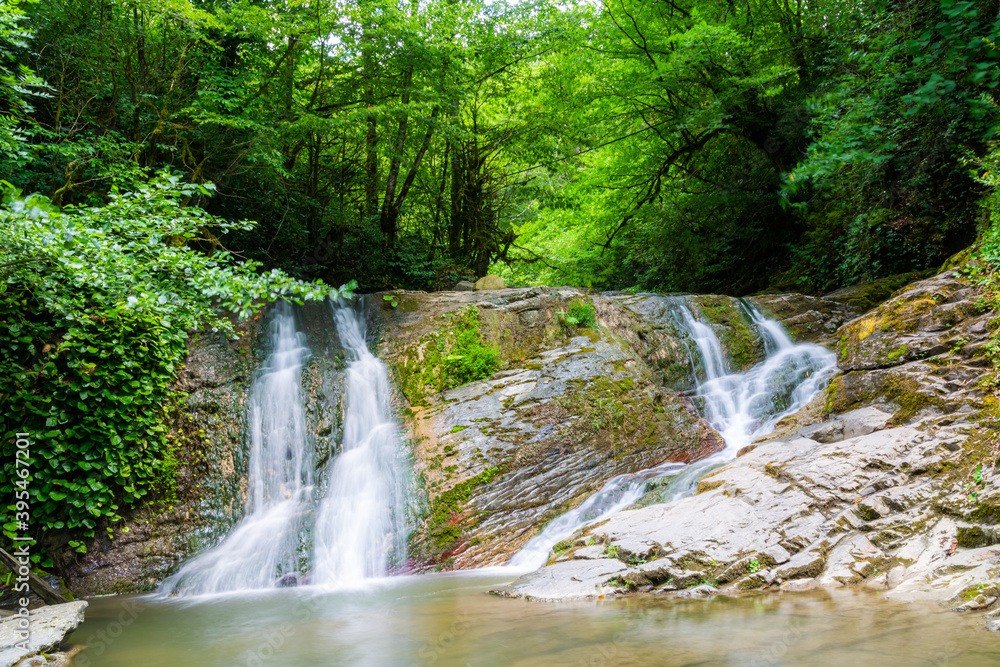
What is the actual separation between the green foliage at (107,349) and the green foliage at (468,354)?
10.4 feet

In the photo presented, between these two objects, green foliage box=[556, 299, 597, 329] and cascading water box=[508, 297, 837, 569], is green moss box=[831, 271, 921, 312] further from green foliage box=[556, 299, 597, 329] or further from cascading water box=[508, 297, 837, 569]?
green foliage box=[556, 299, 597, 329]

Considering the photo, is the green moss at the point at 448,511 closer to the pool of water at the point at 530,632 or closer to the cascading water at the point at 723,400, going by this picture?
the cascading water at the point at 723,400

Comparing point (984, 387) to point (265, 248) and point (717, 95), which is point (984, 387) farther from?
point (265, 248)

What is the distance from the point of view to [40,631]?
4.07 metres

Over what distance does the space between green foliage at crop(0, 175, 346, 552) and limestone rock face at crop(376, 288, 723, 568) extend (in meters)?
3.01

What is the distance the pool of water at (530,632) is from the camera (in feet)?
10.2

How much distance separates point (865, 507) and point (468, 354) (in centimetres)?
578

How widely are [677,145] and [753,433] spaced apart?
9.10 meters

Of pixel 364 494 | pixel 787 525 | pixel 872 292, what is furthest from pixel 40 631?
pixel 872 292

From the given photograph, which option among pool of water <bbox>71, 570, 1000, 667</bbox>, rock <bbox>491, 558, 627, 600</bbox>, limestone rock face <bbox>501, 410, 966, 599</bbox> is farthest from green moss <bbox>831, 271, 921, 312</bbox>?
rock <bbox>491, 558, 627, 600</bbox>

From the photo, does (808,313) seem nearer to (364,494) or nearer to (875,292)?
(875,292)

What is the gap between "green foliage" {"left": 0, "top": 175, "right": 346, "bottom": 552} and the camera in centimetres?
568

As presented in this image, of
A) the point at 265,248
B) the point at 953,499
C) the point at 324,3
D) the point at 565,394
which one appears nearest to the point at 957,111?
the point at 953,499

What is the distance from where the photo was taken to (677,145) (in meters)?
14.8
